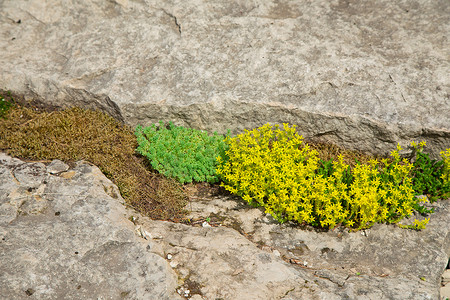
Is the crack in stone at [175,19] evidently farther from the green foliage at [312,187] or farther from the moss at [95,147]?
the green foliage at [312,187]

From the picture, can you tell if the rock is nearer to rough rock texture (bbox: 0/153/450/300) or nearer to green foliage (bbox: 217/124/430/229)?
rough rock texture (bbox: 0/153/450/300)

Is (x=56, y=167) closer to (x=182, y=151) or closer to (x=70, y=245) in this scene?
(x=70, y=245)

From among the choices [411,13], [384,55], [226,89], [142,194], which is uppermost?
[411,13]

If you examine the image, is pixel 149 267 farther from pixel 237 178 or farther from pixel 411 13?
pixel 411 13

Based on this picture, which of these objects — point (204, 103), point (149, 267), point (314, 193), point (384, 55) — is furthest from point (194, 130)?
point (384, 55)

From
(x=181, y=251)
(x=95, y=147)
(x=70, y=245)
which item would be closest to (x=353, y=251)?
(x=181, y=251)

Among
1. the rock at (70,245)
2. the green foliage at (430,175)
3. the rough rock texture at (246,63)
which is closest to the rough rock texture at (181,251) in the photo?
the rock at (70,245)
